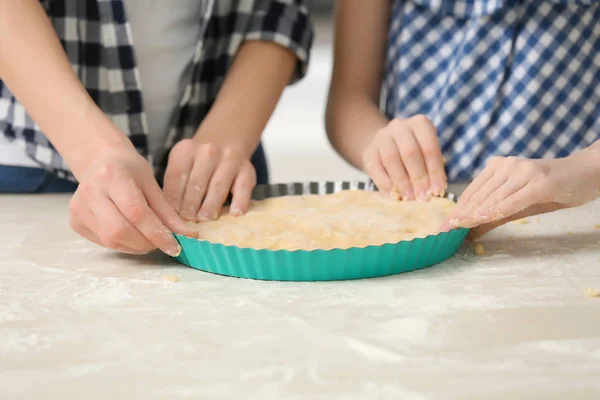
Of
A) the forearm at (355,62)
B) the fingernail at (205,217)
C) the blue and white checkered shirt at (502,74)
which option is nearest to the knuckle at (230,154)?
the fingernail at (205,217)

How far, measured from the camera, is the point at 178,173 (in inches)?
41.2

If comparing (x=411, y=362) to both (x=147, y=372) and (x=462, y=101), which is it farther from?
(x=462, y=101)

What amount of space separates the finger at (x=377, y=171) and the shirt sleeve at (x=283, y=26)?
23 cm

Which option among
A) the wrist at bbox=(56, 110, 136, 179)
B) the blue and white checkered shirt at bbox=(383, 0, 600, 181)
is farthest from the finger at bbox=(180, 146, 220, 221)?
the blue and white checkered shirt at bbox=(383, 0, 600, 181)

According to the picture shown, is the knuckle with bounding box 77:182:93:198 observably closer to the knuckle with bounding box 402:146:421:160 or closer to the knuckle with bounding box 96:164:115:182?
the knuckle with bounding box 96:164:115:182

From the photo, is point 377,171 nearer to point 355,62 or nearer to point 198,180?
point 198,180

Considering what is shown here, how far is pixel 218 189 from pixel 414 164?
29 cm

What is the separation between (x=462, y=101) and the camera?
1365 millimetres

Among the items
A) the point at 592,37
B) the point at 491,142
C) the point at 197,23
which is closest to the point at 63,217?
the point at 197,23

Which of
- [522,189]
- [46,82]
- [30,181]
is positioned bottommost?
[30,181]

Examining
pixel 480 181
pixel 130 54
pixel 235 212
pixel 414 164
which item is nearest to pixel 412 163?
pixel 414 164

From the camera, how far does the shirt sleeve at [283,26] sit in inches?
48.5

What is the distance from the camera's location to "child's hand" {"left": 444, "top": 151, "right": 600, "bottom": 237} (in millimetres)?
889

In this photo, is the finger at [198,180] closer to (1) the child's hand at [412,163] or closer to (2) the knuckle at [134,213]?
(2) the knuckle at [134,213]
